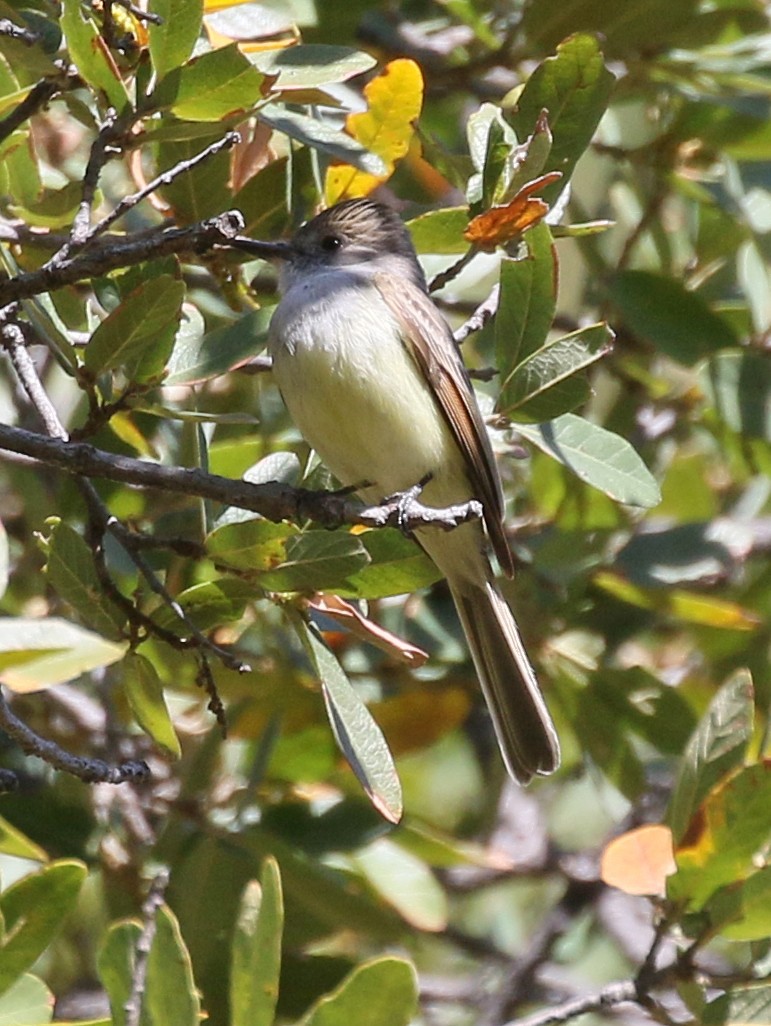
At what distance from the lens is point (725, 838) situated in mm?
2910

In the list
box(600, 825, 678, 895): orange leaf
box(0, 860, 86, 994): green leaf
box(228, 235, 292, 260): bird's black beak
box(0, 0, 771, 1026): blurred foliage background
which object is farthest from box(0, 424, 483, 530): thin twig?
box(600, 825, 678, 895): orange leaf

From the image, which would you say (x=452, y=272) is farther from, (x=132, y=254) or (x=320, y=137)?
(x=132, y=254)

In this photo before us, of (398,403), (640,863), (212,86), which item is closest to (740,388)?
(398,403)

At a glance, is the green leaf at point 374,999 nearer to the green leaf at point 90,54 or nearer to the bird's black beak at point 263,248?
the bird's black beak at point 263,248

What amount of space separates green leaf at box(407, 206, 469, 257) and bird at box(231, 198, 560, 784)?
0.16 metres

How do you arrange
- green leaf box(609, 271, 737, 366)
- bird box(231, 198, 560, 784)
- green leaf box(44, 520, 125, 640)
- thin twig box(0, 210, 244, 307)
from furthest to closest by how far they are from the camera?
1. green leaf box(609, 271, 737, 366)
2. bird box(231, 198, 560, 784)
3. green leaf box(44, 520, 125, 640)
4. thin twig box(0, 210, 244, 307)

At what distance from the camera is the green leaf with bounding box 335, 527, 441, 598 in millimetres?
2818

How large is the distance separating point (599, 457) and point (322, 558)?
0.71m

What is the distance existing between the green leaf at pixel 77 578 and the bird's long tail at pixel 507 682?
47.2 inches

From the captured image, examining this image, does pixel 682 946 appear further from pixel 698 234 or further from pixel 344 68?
pixel 698 234

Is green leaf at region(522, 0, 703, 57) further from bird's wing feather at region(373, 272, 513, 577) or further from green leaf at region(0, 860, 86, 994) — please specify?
green leaf at region(0, 860, 86, 994)

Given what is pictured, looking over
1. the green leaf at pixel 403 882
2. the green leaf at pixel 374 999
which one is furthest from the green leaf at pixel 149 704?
the green leaf at pixel 403 882

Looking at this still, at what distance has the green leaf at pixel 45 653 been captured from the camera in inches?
95.2

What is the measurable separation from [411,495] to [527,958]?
2.15m
